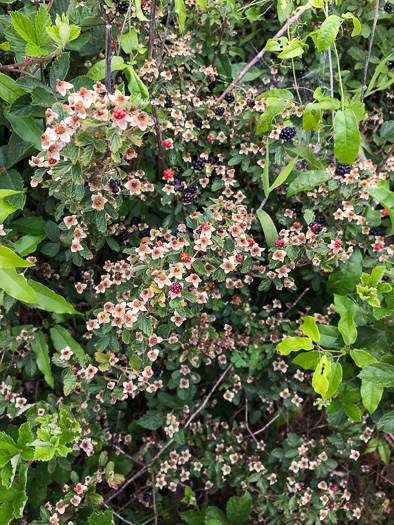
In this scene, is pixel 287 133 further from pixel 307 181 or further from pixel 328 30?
pixel 328 30

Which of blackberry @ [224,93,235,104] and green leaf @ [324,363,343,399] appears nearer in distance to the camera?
green leaf @ [324,363,343,399]

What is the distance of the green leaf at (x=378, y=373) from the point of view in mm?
1354

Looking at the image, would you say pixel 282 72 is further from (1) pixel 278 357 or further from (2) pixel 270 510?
(2) pixel 270 510

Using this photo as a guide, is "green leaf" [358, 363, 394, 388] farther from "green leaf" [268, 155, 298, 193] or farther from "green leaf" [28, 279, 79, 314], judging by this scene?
"green leaf" [28, 279, 79, 314]

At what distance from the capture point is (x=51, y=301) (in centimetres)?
149

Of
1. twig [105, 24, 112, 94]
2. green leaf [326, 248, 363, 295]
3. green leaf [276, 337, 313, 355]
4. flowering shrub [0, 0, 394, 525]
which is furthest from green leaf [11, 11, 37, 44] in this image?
green leaf [326, 248, 363, 295]

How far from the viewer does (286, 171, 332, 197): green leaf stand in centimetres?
156

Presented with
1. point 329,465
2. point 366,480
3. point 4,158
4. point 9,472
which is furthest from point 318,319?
point 4,158

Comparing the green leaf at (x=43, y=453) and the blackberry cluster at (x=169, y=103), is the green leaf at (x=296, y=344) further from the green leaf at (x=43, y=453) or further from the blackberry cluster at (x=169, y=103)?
the blackberry cluster at (x=169, y=103)

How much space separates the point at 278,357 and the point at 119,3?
141 cm

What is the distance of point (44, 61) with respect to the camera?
4.25 feet

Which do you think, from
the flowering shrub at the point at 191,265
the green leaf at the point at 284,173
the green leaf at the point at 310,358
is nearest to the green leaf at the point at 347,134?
the flowering shrub at the point at 191,265

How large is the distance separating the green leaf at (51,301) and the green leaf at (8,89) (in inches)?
23.8

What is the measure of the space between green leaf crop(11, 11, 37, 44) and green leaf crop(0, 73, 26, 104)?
208mm
